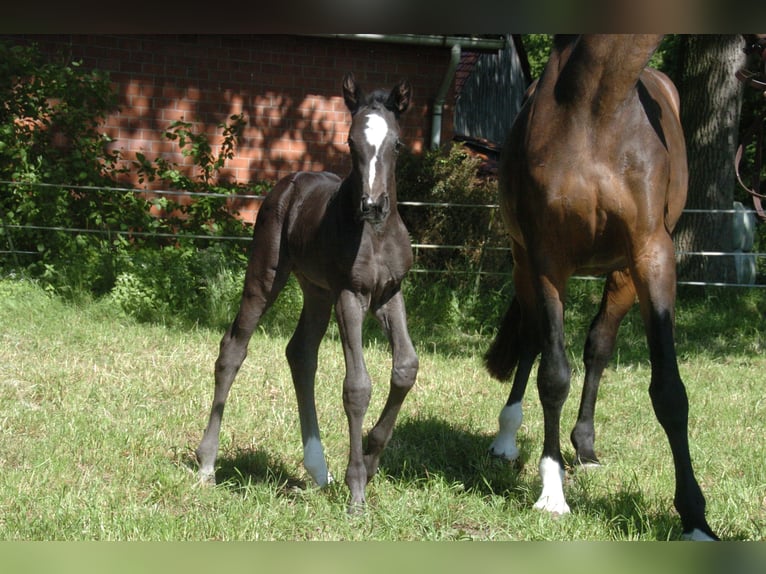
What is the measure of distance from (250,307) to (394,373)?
114 centimetres

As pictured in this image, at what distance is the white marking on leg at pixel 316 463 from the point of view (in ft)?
14.8

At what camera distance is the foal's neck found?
12.1 feet

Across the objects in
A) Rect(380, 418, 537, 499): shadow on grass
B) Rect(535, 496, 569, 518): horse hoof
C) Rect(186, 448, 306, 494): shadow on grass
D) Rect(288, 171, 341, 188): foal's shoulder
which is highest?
Rect(288, 171, 341, 188): foal's shoulder

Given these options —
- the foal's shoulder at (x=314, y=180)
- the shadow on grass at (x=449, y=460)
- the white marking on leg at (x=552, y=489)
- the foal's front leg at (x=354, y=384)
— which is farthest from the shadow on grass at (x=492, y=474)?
the foal's shoulder at (x=314, y=180)

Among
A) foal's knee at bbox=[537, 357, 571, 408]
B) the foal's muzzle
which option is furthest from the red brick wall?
the foal's muzzle

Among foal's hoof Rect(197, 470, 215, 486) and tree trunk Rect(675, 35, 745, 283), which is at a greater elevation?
tree trunk Rect(675, 35, 745, 283)

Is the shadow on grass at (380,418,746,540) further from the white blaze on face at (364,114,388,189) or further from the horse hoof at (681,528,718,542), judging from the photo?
the white blaze on face at (364,114,388,189)

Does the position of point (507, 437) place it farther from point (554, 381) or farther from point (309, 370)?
point (309, 370)

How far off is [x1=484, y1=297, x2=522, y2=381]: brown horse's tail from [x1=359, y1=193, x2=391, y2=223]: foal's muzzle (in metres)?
2.16

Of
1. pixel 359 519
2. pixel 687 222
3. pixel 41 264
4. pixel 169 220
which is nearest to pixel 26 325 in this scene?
A: pixel 41 264

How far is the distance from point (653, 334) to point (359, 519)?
1675 millimetres

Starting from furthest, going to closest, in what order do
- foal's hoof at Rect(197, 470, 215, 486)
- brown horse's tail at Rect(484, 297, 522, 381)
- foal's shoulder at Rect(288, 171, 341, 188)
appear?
brown horse's tail at Rect(484, 297, 522, 381), foal's shoulder at Rect(288, 171, 341, 188), foal's hoof at Rect(197, 470, 215, 486)
